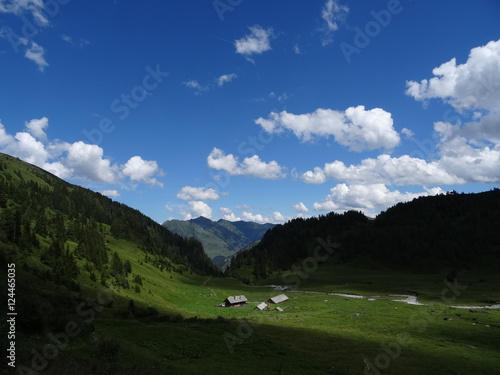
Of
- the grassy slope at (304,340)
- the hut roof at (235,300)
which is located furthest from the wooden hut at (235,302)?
the grassy slope at (304,340)

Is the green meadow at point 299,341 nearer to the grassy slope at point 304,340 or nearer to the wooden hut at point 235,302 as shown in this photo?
the grassy slope at point 304,340

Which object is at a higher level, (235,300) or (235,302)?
(235,300)

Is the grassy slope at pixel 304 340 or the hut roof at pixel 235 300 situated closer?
the grassy slope at pixel 304 340

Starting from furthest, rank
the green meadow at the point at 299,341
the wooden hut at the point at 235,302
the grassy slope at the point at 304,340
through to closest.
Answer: the wooden hut at the point at 235,302
the grassy slope at the point at 304,340
the green meadow at the point at 299,341

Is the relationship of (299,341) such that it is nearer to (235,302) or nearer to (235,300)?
(235,302)

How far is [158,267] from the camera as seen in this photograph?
616 ft

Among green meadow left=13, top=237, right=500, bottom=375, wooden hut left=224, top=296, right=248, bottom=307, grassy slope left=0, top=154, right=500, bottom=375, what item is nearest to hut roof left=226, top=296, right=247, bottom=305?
wooden hut left=224, top=296, right=248, bottom=307

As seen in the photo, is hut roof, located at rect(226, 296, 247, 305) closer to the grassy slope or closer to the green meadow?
the green meadow

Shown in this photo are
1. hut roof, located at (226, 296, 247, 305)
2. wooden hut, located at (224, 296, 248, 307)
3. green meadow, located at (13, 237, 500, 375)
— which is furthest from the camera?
hut roof, located at (226, 296, 247, 305)

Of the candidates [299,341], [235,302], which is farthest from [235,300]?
[299,341]

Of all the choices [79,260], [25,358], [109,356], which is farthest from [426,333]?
[79,260]

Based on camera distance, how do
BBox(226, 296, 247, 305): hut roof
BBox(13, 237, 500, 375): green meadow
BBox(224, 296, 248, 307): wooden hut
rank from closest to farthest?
1. BBox(13, 237, 500, 375): green meadow
2. BBox(224, 296, 248, 307): wooden hut
3. BBox(226, 296, 247, 305): hut roof

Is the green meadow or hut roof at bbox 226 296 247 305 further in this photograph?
hut roof at bbox 226 296 247 305

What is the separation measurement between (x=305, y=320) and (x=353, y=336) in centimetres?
A: 2082
